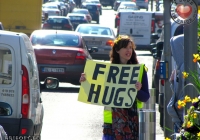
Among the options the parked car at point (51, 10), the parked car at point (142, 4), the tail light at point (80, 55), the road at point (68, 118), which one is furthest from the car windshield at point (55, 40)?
the parked car at point (142, 4)

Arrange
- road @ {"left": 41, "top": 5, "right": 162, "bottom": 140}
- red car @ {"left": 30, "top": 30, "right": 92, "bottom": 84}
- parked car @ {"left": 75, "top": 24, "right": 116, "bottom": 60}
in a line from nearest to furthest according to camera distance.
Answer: road @ {"left": 41, "top": 5, "right": 162, "bottom": 140} < red car @ {"left": 30, "top": 30, "right": 92, "bottom": 84} < parked car @ {"left": 75, "top": 24, "right": 116, "bottom": 60}

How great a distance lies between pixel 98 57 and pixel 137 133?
22.2m

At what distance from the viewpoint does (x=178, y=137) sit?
5410mm

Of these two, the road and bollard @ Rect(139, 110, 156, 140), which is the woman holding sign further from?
the road

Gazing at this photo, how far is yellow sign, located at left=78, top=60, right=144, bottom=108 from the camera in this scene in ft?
22.5

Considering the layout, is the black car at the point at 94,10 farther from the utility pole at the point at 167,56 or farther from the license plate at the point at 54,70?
the utility pole at the point at 167,56

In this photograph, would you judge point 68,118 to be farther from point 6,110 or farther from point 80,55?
point 6,110

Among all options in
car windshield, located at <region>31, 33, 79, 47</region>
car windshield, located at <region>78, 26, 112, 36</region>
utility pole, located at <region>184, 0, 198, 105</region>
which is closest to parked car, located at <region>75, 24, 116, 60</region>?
car windshield, located at <region>78, 26, 112, 36</region>

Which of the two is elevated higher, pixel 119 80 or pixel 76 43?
pixel 119 80

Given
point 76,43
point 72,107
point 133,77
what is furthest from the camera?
point 76,43

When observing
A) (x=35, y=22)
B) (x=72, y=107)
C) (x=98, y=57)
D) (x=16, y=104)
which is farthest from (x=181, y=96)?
(x=35, y=22)

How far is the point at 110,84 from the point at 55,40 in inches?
523

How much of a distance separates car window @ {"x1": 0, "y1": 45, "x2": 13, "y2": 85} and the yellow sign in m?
1.68

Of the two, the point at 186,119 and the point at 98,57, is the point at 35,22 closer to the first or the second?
the point at 98,57
